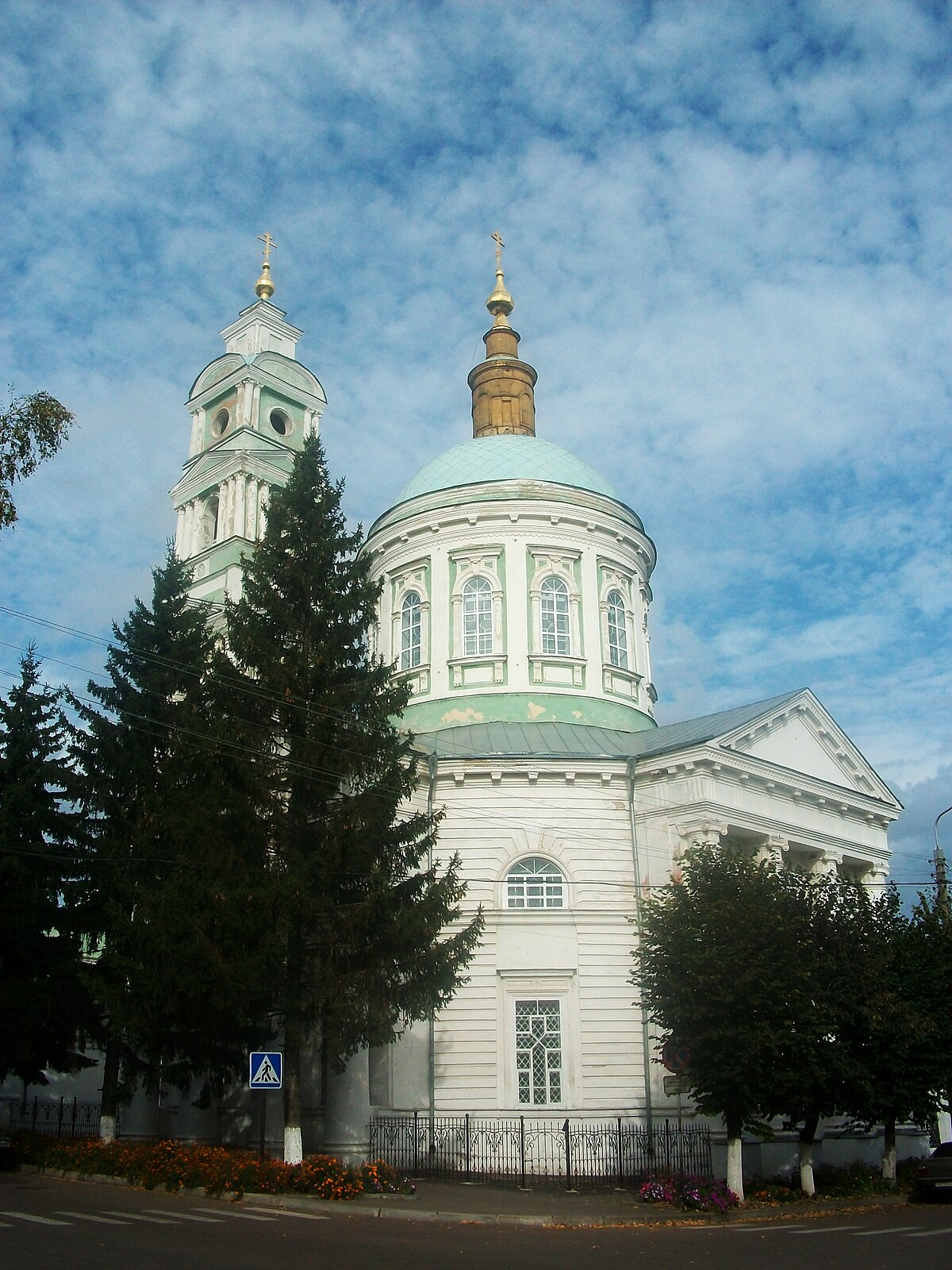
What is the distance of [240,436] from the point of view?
38.3 m

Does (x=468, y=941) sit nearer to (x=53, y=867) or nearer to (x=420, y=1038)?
(x=420, y=1038)

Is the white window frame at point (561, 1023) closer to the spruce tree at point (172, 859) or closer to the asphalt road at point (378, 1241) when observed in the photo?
the spruce tree at point (172, 859)

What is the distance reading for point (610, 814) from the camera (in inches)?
1013

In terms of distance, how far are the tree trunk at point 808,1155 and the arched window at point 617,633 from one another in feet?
41.8

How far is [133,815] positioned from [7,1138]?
6801 millimetres

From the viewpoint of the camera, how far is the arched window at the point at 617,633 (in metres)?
30.7

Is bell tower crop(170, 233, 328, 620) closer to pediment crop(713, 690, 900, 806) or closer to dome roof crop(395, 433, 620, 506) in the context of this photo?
dome roof crop(395, 433, 620, 506)

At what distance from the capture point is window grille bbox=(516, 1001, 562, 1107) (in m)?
23.5

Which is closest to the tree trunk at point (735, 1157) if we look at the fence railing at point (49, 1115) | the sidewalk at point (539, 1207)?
the sidewalk at point (539, 1207)

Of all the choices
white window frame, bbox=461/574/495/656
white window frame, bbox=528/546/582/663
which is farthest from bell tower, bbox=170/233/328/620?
white window frame, bbox=528/546/582/663

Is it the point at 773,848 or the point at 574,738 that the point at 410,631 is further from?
the point at 773,848

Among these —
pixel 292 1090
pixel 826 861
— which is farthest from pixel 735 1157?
pixel 826 861

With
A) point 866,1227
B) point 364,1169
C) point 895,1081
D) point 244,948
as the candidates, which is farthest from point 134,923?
point 895,1081

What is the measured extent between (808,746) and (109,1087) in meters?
17.6
